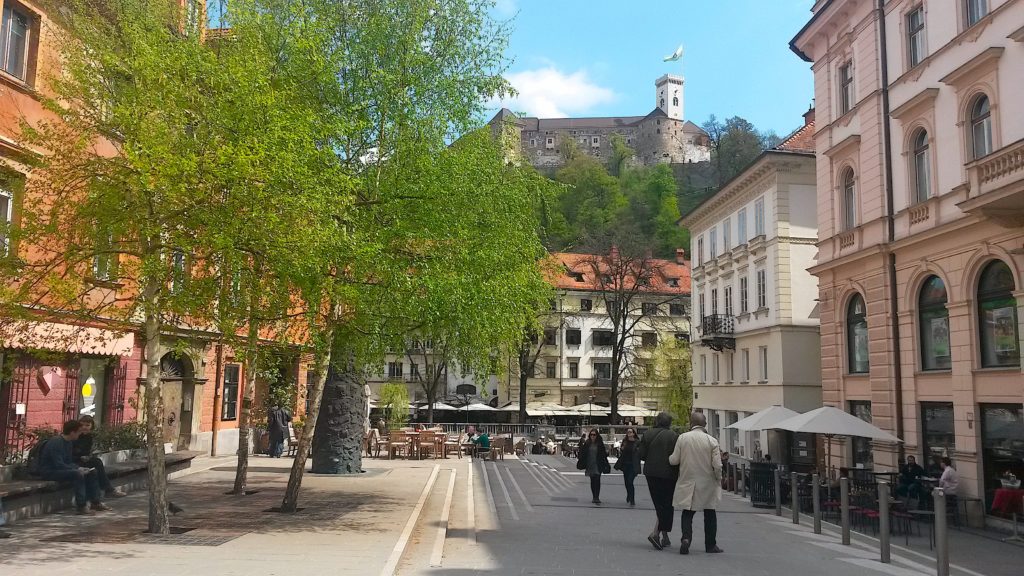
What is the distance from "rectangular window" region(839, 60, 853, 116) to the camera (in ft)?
72.6

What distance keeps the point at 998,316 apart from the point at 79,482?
16.7 m

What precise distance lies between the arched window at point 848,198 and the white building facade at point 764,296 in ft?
25.9

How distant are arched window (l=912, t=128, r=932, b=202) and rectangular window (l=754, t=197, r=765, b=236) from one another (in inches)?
510

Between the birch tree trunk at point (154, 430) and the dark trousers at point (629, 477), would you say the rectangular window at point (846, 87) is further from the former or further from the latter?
the birch tree trunk at point (154, 430)

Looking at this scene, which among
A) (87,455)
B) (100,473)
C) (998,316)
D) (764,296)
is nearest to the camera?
(87,455)

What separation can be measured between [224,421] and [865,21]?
21.6 metres

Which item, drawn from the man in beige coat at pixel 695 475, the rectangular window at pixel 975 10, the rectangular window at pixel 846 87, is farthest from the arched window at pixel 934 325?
the man in beige coat at pixel 695 475

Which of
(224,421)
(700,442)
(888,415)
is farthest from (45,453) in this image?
(888,415)

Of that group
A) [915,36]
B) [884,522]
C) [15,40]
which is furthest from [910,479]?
[15,40]

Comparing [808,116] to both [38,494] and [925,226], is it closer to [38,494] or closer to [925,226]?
[925,226]

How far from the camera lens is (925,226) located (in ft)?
59.4

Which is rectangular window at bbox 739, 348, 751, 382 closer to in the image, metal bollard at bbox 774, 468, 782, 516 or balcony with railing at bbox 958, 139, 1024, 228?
metal bollard at bbox 774, 468, 782, 516

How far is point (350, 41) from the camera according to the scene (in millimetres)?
12953

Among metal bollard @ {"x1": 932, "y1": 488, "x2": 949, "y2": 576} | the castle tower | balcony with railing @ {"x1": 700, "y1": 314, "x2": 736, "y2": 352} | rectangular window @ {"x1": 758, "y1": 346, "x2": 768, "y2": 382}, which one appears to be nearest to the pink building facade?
metal bollard @ {"x1": 932, "y1": 488, "x2": 949, "y2": 576}
